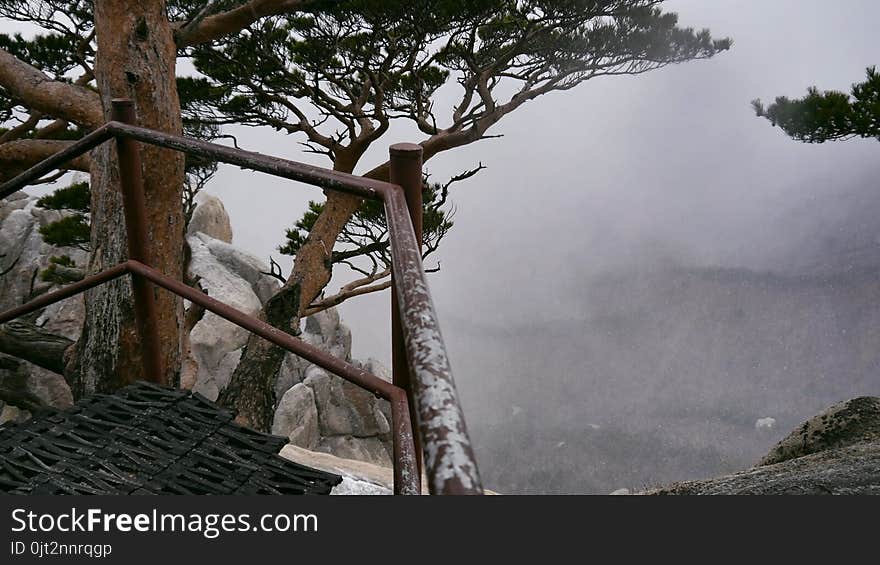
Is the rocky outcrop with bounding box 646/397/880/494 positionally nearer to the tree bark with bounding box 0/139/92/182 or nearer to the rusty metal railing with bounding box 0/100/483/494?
the rusty metal railing with bounding box 0/100/483/494

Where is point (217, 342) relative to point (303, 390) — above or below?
above

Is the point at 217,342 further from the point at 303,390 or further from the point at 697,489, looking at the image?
the point at 697,489

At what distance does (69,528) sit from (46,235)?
568 cm

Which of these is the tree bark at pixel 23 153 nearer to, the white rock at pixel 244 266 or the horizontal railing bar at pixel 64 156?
the horizontal railing bar at pixel 64 156

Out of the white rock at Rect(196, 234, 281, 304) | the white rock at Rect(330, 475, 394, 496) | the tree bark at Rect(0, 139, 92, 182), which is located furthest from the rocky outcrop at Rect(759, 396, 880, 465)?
the white rock at Rect(196, 234, 281, 304)

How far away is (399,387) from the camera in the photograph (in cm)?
111

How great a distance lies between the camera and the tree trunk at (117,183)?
333 cm

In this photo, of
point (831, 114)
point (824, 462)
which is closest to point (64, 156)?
point (824, 462)

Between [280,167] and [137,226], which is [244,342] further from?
[280,167]

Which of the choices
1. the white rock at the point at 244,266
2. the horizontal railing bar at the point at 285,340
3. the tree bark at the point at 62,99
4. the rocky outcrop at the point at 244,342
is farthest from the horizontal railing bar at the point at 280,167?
the white rock at the point at 244,266

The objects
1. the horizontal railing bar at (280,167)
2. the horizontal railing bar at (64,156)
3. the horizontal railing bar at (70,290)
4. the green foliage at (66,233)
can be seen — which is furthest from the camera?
the green foliage at (66,233)

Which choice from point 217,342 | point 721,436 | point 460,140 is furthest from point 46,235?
point 721,436

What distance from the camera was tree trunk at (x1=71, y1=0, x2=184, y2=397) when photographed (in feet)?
10.9

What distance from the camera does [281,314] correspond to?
5562 mm
